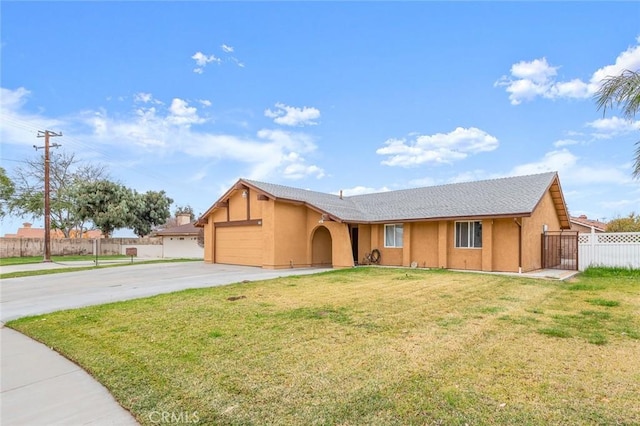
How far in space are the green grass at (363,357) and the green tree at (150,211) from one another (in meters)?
31.9

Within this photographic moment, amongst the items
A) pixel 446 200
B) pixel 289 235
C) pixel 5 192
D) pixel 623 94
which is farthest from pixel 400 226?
pixel 5 192

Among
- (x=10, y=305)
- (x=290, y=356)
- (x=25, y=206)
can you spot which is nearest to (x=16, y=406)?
(x=290, y=356)

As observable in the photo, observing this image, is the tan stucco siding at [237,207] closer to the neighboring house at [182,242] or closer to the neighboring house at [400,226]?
the neighboring house at [400,226]

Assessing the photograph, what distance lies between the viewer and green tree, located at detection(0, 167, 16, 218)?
31.6 metres

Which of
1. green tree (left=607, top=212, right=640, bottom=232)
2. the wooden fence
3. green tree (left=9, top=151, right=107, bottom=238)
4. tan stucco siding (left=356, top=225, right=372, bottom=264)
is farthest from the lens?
green tree (left=9, top=151, right=107, bottom=238)

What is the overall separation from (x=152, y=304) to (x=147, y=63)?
13261mm

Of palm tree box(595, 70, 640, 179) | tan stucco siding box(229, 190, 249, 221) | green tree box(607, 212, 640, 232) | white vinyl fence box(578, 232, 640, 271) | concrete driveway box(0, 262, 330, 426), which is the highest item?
palm tree box(595, 70, 640, 179)

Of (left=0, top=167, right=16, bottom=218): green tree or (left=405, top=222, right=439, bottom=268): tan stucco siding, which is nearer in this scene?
(left=405, top=222, right=439, bottom=268): tan stucco siding

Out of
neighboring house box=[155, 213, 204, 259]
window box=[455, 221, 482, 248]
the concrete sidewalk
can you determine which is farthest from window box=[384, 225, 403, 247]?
neighboring house box=[155, 213, 204, 259]

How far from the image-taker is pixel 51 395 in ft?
12.8

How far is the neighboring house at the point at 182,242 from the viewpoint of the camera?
29.9m

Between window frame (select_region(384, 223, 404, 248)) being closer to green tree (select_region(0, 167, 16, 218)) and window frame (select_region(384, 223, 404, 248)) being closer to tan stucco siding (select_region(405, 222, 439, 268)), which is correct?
tan stucco siding (select_region(405, 222, 439, 268))

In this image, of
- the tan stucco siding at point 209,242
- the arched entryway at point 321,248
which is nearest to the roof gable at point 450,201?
the arched entryway at point 321,248
